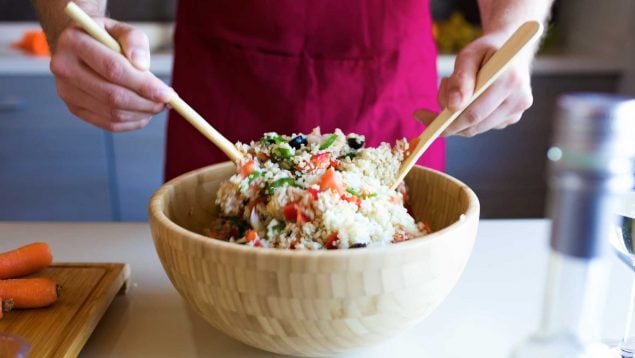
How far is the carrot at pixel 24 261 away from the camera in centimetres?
74

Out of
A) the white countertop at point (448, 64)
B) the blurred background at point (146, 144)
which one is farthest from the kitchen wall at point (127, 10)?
the white countertop at point (448, 64)

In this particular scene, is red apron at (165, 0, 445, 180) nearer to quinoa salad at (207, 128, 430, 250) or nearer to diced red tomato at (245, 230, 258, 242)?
quinoa salad at (207, 128, 430, 250)

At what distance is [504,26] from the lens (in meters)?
0.92

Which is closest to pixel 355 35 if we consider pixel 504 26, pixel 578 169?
pixel 504 26

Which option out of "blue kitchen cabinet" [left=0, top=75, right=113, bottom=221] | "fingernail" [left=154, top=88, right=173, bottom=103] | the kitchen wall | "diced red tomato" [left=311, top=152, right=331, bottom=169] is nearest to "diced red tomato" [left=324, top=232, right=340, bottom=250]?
"diced red tomato" [left=311, top=152, right=331, bottom=169]

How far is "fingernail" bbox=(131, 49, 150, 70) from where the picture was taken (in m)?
0.72

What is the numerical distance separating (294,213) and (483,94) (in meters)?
0.29

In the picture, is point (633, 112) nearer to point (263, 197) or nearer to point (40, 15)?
point (263, 197)

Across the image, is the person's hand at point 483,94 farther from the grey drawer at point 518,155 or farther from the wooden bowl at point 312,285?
the grey drawer at point 518,155

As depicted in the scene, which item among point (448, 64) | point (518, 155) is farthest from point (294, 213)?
point (518, 155)

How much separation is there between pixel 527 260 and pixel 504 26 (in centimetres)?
32

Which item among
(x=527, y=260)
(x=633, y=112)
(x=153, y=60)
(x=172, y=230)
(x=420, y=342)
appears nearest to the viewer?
(x=633, y=112)

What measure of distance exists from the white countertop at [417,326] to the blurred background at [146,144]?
1200mm

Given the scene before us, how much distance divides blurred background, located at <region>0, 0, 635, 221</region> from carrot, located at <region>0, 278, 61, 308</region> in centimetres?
143
